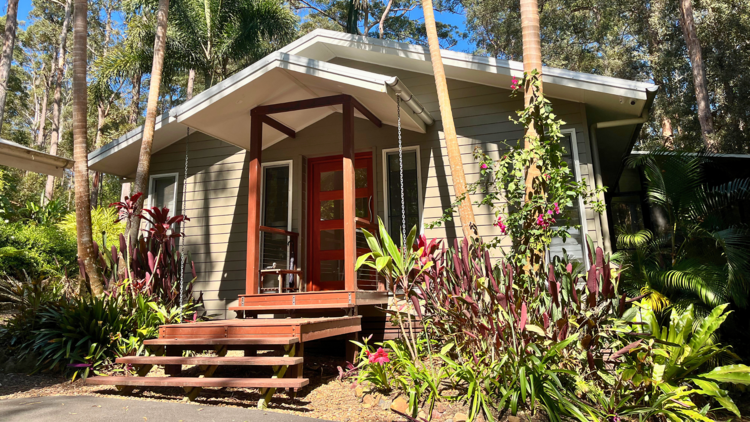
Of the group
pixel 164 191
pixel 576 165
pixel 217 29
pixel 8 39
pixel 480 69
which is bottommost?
pixel 576 165

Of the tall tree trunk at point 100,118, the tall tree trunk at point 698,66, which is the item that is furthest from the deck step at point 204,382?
the tall tree trunk at point 698,66

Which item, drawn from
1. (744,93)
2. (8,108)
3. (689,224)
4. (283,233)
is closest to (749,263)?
(689,224)

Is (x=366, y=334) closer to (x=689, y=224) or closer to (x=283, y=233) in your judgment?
(x=283, y=233)

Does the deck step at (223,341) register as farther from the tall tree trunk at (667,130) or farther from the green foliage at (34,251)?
the tall tree trunk at (667,130)

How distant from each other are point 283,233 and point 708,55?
16.7 m

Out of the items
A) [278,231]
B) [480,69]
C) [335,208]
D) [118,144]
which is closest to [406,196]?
[335,208]

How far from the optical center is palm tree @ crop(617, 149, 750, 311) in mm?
4914

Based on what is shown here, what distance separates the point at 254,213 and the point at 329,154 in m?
1.82

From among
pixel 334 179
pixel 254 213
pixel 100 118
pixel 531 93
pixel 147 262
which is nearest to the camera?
pixel 531 93

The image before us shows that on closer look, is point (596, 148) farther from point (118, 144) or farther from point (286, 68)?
point (118, 144)

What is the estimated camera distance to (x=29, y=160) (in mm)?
6633

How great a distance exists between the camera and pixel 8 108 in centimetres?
2534

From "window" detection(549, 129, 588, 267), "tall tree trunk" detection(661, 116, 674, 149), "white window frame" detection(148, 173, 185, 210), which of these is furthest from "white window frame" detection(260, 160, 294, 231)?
Result: "tall tree trunk" detection(661, 116, 674, 149)

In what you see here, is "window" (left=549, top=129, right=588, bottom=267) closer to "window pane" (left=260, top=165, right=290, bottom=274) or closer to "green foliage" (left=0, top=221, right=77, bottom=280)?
"window pane" (left=260, top=165, right=290, bottom=274)
